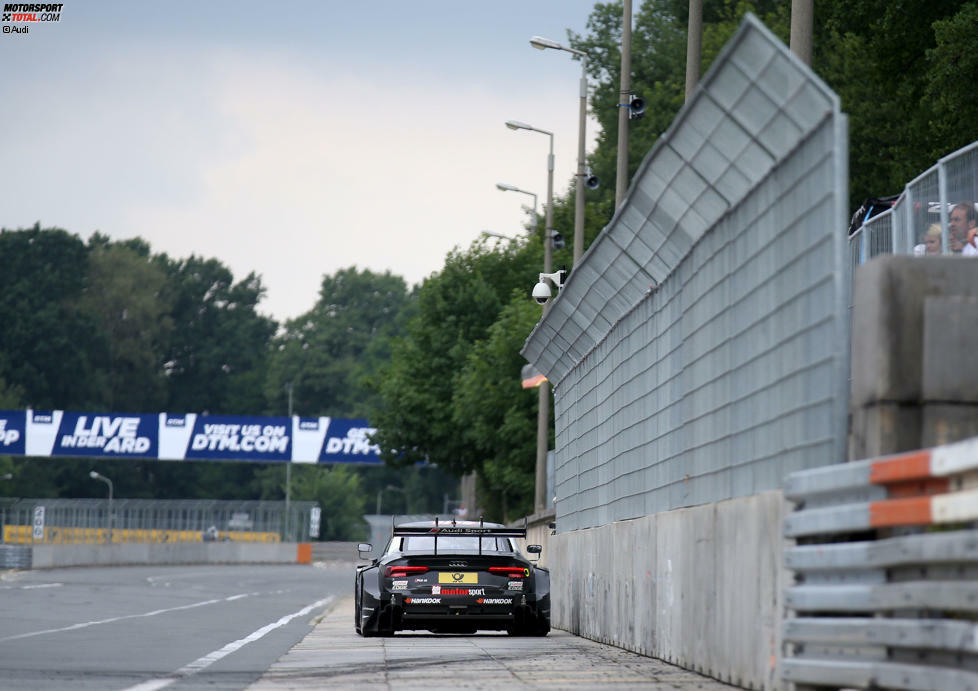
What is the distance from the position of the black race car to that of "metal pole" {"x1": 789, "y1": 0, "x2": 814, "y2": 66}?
7.05 metres

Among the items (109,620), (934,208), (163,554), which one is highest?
(934,208)

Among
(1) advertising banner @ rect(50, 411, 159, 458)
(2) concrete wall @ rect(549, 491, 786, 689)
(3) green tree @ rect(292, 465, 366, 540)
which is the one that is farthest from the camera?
(3) green tree @ rect(292, 465, 366, 540)

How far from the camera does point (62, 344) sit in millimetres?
129000

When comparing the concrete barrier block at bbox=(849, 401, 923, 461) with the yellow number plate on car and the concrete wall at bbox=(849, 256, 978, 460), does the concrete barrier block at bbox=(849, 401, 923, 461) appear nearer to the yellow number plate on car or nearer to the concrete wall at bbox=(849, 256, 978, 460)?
the concrete wall at bbox=(849, 256, 978, 460)

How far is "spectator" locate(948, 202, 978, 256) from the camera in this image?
12.3m

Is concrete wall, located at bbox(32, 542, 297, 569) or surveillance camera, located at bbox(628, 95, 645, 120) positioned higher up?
surveillance camera, located at bbox(628, 95, 645, 120)

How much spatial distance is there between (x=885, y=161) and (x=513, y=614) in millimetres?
28819

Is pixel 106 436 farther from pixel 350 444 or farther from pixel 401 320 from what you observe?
pixel 401 320

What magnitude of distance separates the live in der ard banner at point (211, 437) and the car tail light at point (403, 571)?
73094mm

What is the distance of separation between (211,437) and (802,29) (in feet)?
266

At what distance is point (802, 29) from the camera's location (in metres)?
15.5

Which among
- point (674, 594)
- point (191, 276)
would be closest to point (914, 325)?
point (674, 594)

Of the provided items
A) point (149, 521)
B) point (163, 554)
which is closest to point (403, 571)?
point (163, 554)

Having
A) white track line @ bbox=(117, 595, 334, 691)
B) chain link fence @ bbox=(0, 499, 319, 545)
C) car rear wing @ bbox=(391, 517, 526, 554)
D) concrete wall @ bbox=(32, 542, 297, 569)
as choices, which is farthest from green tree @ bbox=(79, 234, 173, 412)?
car rear wing @ bbox=(391, 517, 526, 554)
